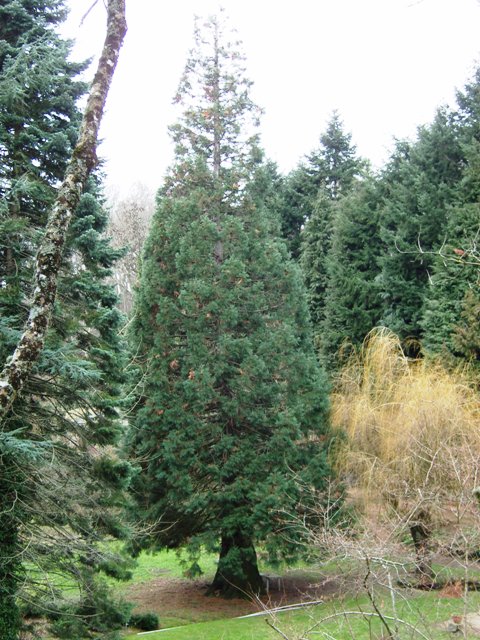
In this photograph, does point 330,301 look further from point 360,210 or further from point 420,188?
point 420,188

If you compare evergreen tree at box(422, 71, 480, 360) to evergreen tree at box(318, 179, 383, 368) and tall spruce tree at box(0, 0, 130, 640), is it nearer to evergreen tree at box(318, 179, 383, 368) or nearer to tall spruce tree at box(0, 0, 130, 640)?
evergreen tree at box(318, 179, 383, 368)

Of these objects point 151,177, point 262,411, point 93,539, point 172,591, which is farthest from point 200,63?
point 151,177

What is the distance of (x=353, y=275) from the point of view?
1855cm

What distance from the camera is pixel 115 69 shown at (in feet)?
19.2

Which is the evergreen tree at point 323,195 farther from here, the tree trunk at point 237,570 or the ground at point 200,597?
the tree trunk at point 237,570

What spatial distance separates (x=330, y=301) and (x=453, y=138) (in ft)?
18.3

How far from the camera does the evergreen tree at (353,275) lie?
18.0 metres

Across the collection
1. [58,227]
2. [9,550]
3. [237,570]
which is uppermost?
[58,227]

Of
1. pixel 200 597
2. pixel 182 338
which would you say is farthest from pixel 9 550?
pixel 200 597

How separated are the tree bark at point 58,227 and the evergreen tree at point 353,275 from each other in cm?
1289

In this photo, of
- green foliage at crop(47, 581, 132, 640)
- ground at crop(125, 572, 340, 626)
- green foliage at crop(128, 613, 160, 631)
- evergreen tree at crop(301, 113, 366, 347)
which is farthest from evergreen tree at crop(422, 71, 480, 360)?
green foliage at crop(47, 581, 132, 640)

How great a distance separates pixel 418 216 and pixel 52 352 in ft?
39.4

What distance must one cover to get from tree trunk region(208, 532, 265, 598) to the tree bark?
6.20 meters

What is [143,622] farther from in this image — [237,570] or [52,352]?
[52,352]
